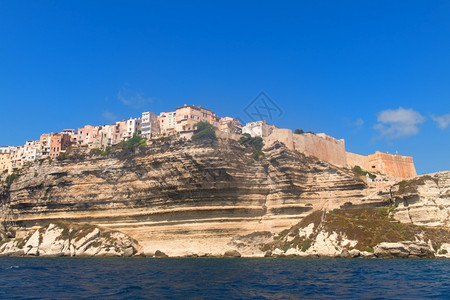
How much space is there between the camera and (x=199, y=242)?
53.2 m

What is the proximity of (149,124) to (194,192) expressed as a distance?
106 feet

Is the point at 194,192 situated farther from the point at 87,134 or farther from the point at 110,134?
the point at 87,134

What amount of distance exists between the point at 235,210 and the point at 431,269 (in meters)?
29.9

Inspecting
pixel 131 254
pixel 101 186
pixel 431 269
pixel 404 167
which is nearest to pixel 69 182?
pixel 101 186

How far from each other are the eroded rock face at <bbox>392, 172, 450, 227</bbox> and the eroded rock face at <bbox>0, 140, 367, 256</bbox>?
7916 mm

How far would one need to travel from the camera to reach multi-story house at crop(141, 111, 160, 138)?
82.4 meters

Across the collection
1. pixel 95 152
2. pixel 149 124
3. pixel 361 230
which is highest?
pixel 149 124

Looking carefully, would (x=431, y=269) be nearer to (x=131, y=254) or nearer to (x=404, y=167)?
(x=131, y=254)

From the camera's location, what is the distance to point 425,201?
4597cm

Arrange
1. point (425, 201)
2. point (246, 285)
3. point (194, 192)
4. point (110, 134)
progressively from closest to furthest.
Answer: point (246, 285) < point (425, 201) < point (194, 192) < point (110, 134)

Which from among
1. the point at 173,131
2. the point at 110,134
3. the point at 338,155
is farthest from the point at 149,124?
the point at 338,155

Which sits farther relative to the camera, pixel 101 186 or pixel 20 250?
pixel 101 186

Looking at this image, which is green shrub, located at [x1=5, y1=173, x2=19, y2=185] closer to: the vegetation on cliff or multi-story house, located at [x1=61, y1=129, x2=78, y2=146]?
multi-story house, located at [x1=61, y1=129, x2=78, y2=146]

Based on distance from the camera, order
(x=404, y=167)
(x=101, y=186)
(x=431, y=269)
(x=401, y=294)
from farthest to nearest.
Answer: (x=404, y=167), (x=101, y=186), (x=431, y=269), (x=401, y=294)
